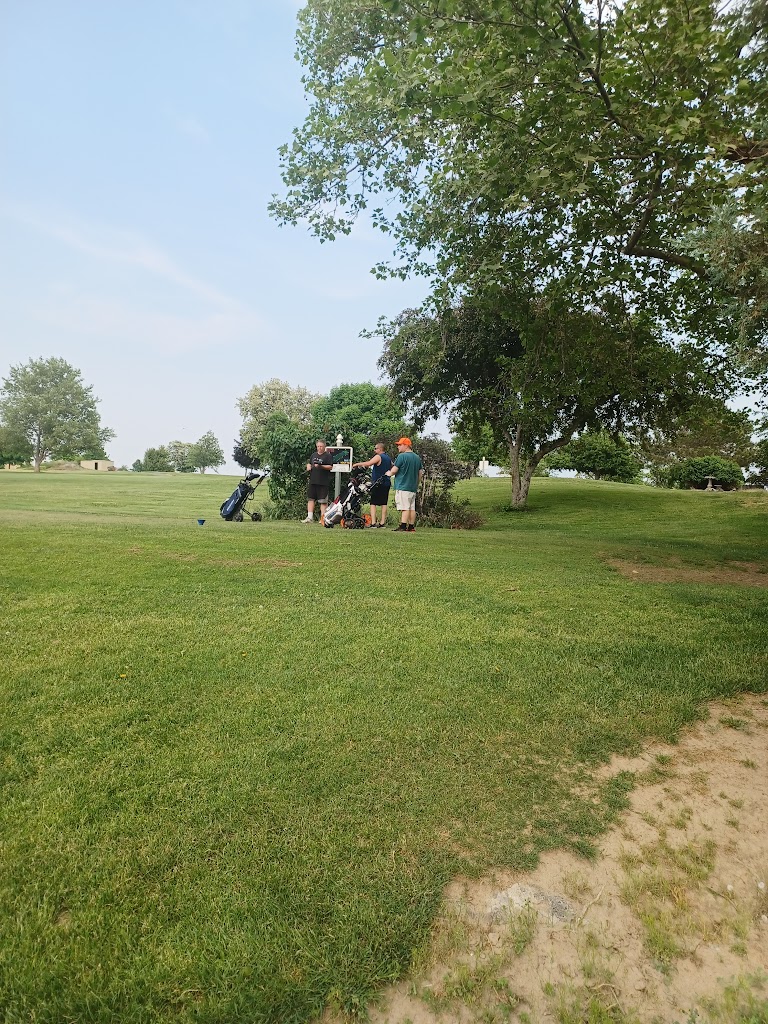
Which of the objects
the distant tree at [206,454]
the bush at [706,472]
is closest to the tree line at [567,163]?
the bush at [706,472]

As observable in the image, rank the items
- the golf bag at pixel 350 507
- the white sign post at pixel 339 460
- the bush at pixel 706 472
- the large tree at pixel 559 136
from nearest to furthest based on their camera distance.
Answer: the large tree at pixel 559 136, the golf bag at pixel 350 507, the white sign post at pixel 339 460, the bush at pixel 706 472

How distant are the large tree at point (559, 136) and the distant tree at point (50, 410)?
2175 inches

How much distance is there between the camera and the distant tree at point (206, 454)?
89938mm

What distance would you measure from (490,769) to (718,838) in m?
1.18

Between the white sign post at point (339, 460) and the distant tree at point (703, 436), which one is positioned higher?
the distant tree at point (703, 436)

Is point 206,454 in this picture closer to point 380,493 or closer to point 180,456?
point 180,456

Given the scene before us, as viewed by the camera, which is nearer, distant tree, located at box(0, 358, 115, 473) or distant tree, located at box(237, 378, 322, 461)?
distant tree, located at box(0, 358, 115, 473)

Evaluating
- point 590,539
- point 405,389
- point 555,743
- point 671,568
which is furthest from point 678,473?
point 555,743

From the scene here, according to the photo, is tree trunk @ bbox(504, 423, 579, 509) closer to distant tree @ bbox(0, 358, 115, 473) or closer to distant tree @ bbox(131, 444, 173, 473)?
distant tree @ bbox(0, 358, 115, 473)

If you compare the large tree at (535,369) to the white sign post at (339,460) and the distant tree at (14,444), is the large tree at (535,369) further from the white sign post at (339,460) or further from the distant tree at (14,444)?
the distant tree at (14,444)

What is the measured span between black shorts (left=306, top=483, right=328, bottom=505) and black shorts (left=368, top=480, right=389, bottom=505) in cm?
148

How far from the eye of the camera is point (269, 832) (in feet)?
9.45

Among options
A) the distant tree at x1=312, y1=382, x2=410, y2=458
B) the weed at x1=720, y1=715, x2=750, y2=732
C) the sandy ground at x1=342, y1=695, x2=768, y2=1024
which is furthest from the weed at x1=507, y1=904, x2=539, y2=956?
the distant tree at x1=312, y1=382, x2=410, y2=458

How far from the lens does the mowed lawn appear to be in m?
2.25
